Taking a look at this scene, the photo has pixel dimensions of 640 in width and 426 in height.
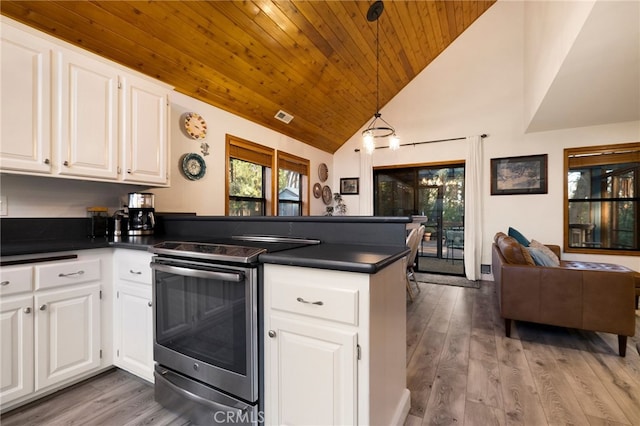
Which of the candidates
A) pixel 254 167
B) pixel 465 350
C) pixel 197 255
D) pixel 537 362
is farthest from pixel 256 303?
pixel 254 167

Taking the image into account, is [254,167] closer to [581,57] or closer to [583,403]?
[581,57]

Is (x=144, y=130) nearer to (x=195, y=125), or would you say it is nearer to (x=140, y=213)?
(x=140, y=213)

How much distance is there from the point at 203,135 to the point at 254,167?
3.39 feet

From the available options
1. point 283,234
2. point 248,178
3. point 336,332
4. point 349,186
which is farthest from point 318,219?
point 349,186

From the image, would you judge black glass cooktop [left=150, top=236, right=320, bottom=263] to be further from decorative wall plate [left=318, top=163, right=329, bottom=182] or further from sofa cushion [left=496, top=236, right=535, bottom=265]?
decorative wall plate [left=318, top=163, right=329, bottom=182]

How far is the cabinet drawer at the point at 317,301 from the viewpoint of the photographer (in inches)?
42.8

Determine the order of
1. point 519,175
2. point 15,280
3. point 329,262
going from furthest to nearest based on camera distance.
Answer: point 519,175, point 15,280, point 329,262

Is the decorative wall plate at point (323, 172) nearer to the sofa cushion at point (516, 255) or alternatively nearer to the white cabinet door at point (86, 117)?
the sofa cushion at point (516, 255)

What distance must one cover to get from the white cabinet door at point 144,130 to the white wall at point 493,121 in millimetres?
4066

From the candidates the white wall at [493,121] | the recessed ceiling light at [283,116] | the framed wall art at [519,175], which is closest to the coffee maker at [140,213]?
the recessed ceiling light at [283,116]

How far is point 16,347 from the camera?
1.52 metres

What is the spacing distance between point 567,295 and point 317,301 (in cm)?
242

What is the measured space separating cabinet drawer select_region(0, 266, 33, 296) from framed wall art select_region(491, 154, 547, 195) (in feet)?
17.6

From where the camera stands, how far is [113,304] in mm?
1928
